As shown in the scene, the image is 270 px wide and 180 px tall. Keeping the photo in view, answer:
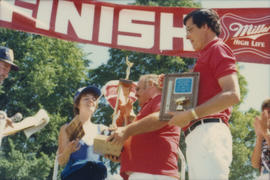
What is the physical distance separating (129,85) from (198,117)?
116 cm

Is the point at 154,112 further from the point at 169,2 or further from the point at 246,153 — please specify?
the point at 169,2

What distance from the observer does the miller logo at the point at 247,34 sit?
655 centimetres

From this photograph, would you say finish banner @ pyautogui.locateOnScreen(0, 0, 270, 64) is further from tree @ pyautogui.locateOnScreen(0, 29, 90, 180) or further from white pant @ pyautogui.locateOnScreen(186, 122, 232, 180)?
tree @ pyautogui.locateOnScreen(0, 29, 90, 180)

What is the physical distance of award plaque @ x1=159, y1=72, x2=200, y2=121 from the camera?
2.73m

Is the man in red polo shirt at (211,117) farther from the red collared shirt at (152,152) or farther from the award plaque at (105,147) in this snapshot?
the award plaque at (105,147)

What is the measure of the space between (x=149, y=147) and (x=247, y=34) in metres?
4.40

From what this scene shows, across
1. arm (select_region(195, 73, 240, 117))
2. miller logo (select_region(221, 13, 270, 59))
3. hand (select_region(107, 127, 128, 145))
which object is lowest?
hand (select_region(107, 127, 128, 145))

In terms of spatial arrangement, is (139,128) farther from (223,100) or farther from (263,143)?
(263,143)

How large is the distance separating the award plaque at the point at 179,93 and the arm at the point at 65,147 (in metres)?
1.15

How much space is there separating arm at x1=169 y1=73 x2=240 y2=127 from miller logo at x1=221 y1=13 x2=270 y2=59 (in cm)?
420

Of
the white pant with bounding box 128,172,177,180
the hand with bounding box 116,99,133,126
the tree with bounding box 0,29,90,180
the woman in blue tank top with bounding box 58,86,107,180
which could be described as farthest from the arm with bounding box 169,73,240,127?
the tree with bounding box 0,29,90,180

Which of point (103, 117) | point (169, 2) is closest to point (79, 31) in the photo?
point (103, 117)

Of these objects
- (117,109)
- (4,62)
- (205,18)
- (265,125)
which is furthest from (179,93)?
(4,62)

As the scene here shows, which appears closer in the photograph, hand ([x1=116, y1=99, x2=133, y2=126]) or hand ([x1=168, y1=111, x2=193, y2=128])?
hand ([x1=168, y1=111, x2=193, y2=128])
